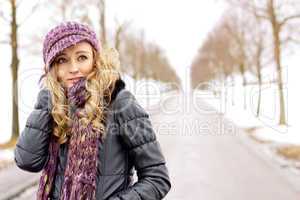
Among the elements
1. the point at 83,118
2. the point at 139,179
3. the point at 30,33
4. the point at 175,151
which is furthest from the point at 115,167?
the point at 30,33

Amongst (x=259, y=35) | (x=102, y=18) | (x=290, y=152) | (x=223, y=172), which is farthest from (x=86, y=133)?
(x=259, y=35)

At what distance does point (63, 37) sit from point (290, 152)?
32.7 ft

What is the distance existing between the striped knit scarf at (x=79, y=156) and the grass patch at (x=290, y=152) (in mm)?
9140

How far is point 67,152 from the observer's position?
77.0 inches

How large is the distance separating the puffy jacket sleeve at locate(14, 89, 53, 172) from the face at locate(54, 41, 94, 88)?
17cm

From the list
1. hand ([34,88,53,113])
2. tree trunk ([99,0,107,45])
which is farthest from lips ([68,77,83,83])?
tree trunk ([99,0,107,45])

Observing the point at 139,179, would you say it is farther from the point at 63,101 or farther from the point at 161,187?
the point at 63,101

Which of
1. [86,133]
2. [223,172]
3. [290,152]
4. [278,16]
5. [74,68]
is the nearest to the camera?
[86,133]

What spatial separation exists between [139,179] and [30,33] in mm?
21925

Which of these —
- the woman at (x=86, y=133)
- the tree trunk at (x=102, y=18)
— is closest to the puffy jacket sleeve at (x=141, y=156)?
the woman at (x=86, y=133)

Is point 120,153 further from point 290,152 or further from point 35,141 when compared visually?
point 290,152

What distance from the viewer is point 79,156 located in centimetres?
189

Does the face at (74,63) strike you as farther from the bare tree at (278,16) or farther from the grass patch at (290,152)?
the bare tree at (278,16)

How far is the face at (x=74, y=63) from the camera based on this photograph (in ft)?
6.59
